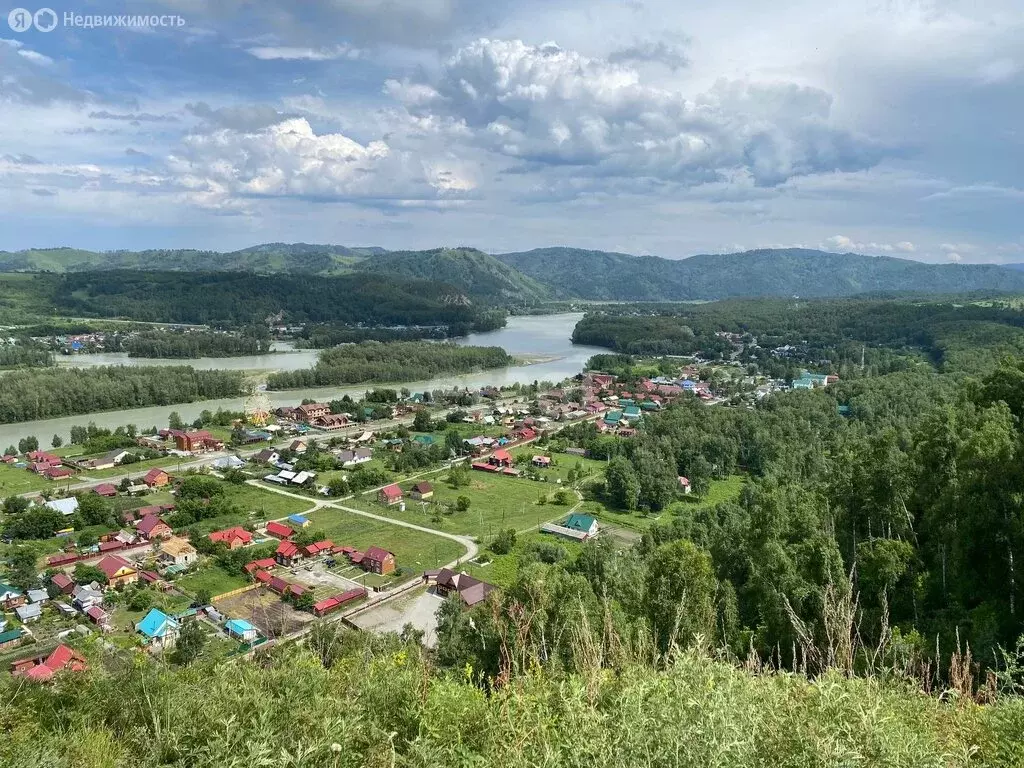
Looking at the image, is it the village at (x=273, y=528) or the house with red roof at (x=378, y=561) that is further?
the house with red roof at (x=378, y=561)

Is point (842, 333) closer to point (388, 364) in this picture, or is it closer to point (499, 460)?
point (388, 364)

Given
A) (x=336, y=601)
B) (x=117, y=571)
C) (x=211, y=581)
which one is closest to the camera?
(x=336, y=601)

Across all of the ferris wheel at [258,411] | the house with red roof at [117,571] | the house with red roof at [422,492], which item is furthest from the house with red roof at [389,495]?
the ferris wheel at [258,411]

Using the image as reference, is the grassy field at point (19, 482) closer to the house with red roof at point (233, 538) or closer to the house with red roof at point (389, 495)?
the house with red roof at point (233, 538)

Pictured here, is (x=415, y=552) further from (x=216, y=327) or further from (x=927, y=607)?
(x=216, y=327)

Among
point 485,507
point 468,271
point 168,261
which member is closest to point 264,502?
point 485,507

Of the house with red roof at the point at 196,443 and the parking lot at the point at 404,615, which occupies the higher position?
the house with red roof at the point at 196,443
